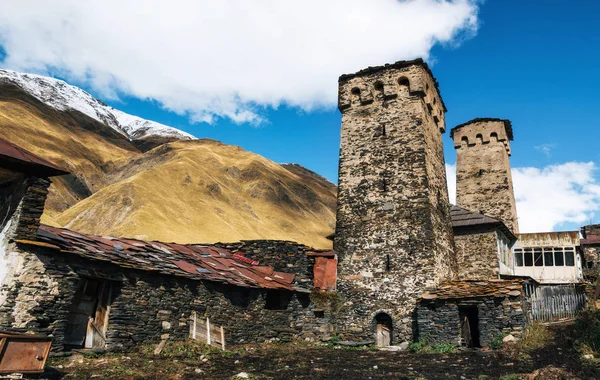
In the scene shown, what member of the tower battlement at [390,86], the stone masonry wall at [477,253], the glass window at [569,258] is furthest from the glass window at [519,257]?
the tower battlement at [390,86]

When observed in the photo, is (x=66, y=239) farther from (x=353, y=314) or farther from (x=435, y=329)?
(x=435, y=329)

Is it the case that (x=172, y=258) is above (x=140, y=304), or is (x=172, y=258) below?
above

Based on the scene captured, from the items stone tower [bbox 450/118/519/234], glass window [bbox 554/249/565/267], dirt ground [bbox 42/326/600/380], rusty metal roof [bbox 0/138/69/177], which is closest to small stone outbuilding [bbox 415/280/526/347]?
dirt ground [bbox 42/326/600/380]

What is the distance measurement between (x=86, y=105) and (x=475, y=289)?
17282 cm

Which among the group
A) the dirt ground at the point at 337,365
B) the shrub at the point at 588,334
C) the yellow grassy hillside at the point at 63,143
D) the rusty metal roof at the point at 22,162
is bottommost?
the dirt ground at the point at 337,365

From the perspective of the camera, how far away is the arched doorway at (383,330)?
16.2 m

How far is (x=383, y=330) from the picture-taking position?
1642cm

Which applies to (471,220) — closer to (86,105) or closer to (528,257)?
(528,257)

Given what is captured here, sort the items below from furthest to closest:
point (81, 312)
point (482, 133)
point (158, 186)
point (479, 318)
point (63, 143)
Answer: point (63, 143) < point (158, 186) < point (482, 133) < point (479, 318) < point (81, 312)

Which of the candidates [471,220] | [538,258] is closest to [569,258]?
[538,258]

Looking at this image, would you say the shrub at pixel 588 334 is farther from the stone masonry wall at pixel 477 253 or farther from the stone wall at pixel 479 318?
the stone masonry wall at pixel 477 253

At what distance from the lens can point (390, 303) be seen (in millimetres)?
16344

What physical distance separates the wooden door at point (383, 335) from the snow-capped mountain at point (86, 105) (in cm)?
14010

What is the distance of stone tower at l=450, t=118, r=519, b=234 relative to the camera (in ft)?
105
